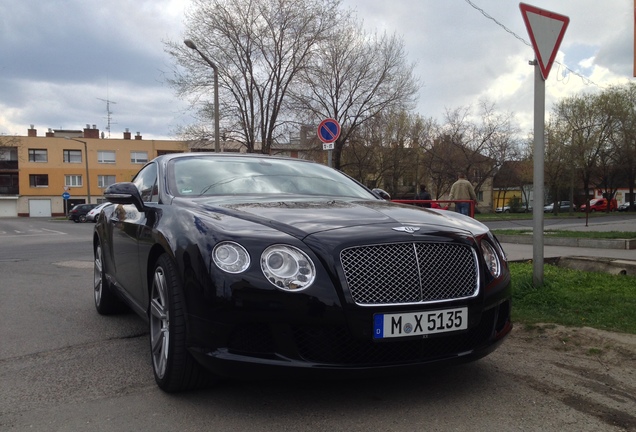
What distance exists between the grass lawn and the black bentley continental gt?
158cm

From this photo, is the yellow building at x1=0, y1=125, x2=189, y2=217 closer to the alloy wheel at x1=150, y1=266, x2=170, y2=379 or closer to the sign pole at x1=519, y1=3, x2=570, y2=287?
the sign pole at x1=519, y1=3, x2=570, y2=287

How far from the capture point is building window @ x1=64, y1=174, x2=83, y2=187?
66.6 m

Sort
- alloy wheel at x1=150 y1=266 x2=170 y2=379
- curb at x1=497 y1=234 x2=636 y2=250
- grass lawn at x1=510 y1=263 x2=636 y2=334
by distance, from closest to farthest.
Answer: alloy wheel at x1=150 y1=266 x2=170 y2=379, grass lawn at x1=510 y1=263 x2=636 y2=334, curb at x1=497 y1=234 x2=636 y2=250

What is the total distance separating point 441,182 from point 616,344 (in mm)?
39782

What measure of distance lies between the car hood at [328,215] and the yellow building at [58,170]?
214 ft

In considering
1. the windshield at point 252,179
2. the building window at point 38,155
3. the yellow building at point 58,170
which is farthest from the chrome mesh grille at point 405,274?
the building window at point 38,155

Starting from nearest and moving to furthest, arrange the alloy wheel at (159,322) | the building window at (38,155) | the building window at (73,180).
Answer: the alloy wheel at (159,322)
the building window at (38,155)
the building window at (73,180)

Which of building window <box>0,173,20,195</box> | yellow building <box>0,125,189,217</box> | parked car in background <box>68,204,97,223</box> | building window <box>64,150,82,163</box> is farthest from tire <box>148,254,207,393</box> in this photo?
building window <box>0,173,20,195</box>

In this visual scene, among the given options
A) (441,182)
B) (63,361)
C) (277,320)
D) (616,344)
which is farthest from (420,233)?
(441,182)

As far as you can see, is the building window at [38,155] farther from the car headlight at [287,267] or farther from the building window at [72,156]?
the car headlight at [287,267]

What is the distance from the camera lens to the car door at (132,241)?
367 centimetres

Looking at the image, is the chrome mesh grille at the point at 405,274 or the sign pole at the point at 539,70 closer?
the chrome mesh grille at the point at 405,274

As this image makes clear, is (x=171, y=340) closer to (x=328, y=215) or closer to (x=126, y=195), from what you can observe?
(x=328, y=215)

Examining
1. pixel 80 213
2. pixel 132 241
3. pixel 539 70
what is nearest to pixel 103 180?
pixel 80 213
